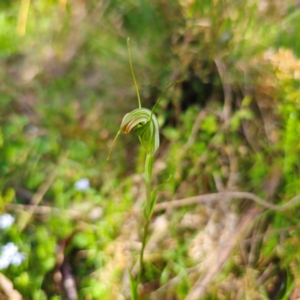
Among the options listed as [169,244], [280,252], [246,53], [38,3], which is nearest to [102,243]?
[169,244]

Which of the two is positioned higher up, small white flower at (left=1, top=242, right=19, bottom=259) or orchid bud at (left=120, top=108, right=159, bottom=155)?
orchid bud at (left=120, top=108, right=159, bottom=155)

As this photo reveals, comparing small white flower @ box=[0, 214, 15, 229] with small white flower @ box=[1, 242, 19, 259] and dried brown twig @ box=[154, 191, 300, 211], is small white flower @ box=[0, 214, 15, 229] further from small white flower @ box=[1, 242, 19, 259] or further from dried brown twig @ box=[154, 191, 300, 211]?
dried brown twig @ box=[154, 191, 300, 211]

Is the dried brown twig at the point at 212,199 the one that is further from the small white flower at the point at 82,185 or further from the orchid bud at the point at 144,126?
the orchid bud at the point at 144,126

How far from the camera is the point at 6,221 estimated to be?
1.04 m

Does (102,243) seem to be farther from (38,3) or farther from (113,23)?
(38,3)

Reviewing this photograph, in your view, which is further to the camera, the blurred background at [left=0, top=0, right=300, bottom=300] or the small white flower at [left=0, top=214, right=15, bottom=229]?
the small white flower at [left=0, top=214, right=15, bottom=229]

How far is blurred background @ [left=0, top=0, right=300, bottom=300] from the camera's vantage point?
94 centimetres

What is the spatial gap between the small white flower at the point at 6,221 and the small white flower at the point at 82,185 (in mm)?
224

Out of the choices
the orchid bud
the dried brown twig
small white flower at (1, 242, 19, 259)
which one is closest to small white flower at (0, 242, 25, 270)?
small white flower at (1, 242, 19, 259)

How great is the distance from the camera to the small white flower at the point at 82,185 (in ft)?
3.80

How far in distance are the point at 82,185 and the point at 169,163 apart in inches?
11.9

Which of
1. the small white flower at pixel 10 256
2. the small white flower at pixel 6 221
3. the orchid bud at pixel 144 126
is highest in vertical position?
the orchid bud at pixel 144 126

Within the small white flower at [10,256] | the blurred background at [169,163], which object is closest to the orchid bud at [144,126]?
the blurred background at [169,163]

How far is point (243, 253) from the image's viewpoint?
3.10 feet
